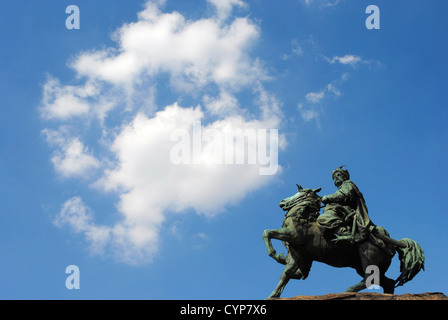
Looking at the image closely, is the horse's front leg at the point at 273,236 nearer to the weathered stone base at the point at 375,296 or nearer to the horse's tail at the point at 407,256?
the weathered stone base at the point at 375,296

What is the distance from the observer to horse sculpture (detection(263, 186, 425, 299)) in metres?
12.9

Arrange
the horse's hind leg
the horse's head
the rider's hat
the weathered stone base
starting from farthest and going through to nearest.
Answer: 1. the rider's hat
2. the horse's head
3. the horse's hind leg
4. the weathered stone base

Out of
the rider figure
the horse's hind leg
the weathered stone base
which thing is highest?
the rider figure

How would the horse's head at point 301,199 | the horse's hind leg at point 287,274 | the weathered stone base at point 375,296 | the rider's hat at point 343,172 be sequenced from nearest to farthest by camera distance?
the weathered stone base at point 375,296 < the horse's hind leg at point 287,274 < the horse's head at point 301,199 < the rider's hat at point 343,172

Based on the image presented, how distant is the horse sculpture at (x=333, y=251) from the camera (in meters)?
12.9

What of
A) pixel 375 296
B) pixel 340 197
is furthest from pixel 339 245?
pixel 375 296

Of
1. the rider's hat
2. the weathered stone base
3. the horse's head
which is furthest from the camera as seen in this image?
the rider's hat

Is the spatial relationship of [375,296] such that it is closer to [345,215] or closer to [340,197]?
[345,215]

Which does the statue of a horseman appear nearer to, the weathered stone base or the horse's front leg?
the horse's front leg

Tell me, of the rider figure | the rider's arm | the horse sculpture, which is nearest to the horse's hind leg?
the horse sculpture

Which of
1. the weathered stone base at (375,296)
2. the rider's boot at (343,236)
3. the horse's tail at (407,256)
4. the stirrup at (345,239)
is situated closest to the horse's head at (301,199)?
the rider's boot at (343,236)

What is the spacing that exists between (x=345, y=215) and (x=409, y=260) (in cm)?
174
